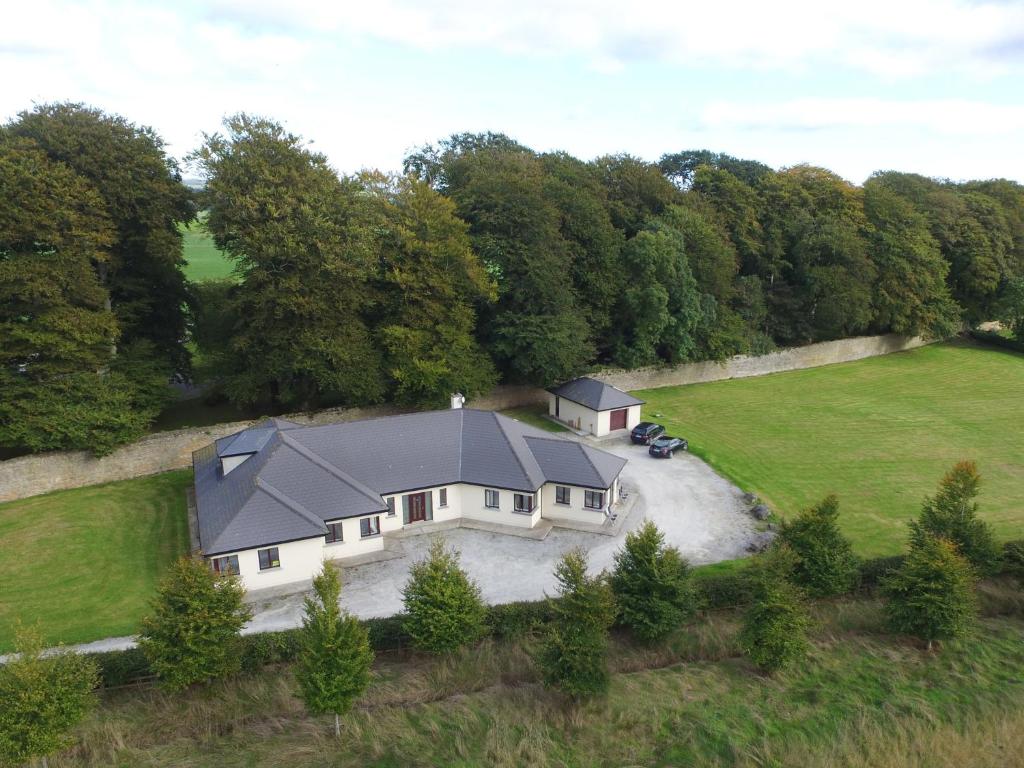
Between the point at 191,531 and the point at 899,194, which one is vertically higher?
the point at 899,194

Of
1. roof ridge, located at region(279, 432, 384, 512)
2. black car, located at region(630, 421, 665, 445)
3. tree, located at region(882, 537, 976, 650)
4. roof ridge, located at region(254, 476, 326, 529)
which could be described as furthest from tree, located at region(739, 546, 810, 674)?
black car, located at region(630, 421, 665, 445)

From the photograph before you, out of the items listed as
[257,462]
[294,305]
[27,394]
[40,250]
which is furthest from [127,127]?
[257,462]

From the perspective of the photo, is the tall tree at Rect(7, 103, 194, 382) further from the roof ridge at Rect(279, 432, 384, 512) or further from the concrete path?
the concrete path

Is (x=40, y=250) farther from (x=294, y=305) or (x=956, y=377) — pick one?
(x=956, y=377)

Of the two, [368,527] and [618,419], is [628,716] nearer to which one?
[368,527]

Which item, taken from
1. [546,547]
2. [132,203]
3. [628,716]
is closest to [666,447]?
[546,547]

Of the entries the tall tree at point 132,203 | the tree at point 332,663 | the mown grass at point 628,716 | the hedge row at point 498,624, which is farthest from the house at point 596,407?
the tree at point 332,663
